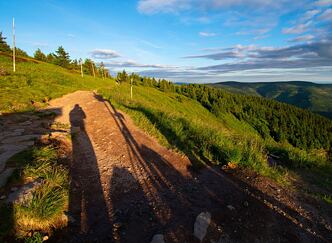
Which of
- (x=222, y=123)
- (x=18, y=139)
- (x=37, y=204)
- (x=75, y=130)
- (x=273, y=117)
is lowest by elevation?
(x=222, y=123)

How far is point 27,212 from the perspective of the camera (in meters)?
4.40

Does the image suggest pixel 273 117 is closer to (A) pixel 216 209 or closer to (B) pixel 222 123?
(B) pixel 222 123

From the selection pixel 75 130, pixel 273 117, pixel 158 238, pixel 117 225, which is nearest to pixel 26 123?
pixel 75 130

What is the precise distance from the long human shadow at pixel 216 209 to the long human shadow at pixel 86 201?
114 centimetres

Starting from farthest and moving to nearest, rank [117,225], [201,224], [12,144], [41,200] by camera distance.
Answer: [12,144] → [201,224] → [117,225] → [41,200]

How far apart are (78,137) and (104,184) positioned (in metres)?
4.61

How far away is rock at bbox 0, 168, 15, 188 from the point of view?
5363 millimetres

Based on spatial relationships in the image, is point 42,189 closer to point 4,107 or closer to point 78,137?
point 78,137

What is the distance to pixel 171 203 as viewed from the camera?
5824 mm

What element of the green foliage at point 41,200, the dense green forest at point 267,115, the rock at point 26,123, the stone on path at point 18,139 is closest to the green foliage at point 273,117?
the dense green forest at point 267,115

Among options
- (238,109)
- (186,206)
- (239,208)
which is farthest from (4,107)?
(238,109)

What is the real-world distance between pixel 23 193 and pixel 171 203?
334 centimetres

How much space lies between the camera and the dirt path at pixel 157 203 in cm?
477

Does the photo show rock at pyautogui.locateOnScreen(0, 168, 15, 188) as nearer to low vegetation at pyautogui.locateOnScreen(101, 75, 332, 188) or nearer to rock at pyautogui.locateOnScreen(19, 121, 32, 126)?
low vegetation at pyautogui.locateOnScreen(101, 75, 332, 188)
